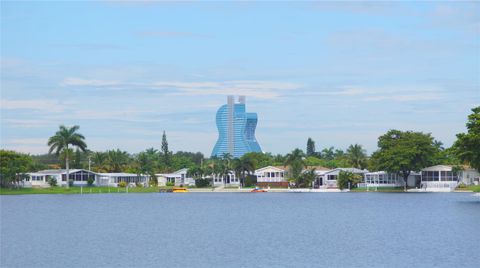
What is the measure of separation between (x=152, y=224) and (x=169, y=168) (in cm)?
12734

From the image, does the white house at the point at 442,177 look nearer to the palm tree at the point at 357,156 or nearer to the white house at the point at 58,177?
the palm tree at the point at 357,156

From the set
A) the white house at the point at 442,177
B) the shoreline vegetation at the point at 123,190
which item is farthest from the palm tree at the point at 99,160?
the white house at the point at 442,177

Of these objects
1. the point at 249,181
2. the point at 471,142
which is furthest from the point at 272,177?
the point at 471,142

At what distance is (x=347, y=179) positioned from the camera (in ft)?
427

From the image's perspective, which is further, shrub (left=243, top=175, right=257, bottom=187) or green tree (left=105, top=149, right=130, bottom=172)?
green tree (left=105, top=149, right=130, bottom=172)

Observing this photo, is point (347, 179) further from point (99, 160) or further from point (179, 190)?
point (99, 160)

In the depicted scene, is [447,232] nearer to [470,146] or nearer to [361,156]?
[470,146]

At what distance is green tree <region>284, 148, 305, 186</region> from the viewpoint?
439ft

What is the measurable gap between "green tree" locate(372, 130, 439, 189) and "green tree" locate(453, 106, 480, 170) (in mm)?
29885

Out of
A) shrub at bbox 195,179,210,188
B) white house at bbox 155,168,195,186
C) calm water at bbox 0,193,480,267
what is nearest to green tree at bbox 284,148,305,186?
shrub at bbox 195,179,210,188

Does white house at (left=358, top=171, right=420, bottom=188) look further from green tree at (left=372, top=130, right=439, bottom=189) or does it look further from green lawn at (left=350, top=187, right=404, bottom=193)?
green tree at (left=372, top=130, right=439, bottom=189)

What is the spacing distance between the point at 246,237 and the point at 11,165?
7547cm

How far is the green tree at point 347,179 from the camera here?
425ft

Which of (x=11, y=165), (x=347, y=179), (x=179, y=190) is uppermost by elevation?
(x=11, y=165)
